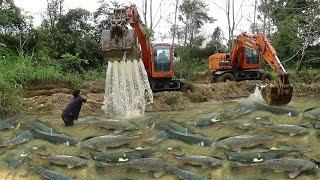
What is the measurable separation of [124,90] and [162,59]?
12.0 feet

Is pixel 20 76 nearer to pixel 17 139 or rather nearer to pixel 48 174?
pixel 17 139

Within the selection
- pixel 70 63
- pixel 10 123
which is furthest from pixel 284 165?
pixel 70 63

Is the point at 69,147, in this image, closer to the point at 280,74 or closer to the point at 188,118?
the point at 188,118

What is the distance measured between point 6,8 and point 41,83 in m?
3.95

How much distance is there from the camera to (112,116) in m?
11.5

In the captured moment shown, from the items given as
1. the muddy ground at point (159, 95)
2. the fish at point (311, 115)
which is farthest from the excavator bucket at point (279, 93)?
the muddy ground at point (159, 95)

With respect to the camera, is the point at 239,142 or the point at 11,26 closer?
the point at 239,142

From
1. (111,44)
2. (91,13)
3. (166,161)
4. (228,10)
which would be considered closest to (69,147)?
(166,161)

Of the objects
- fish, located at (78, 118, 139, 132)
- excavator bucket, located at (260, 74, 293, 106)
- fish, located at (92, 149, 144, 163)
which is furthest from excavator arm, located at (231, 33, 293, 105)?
fish, located at (92, 149, 144, 163)

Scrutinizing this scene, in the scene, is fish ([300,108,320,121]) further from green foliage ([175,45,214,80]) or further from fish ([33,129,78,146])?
green foliage ([175,45,214,80])

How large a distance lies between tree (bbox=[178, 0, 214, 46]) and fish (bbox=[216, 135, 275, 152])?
21.0 metres

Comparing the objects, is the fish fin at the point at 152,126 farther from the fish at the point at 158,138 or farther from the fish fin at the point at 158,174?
the fish fin at the point at 158,174

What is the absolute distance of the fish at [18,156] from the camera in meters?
6.73

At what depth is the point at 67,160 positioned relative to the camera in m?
6.64
